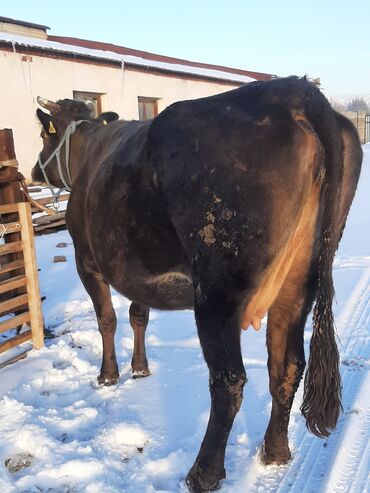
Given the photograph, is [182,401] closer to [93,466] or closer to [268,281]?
[93,466]

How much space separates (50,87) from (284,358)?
12.7m

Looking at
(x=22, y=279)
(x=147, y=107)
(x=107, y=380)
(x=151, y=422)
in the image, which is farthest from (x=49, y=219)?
(x=147, y=107)

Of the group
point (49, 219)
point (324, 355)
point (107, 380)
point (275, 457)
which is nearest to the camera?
point (324, 355)

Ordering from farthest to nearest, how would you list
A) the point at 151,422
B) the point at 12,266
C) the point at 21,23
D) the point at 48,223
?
the point at 21,23 → the point at 48,223 → the point at 12,266 → the point at 151,422

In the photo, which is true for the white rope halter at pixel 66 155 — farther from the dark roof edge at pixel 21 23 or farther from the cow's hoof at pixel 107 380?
the dark roof edge at pixel 21 23

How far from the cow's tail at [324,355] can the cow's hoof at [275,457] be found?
228mm

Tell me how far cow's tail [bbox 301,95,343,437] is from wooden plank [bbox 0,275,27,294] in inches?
114

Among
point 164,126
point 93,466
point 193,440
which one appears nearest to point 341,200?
point 164,126

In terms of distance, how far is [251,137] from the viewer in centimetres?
206

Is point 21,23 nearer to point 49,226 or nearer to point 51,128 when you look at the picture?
point 49,226

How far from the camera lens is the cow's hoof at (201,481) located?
7.68ft

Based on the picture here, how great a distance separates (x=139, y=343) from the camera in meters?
3.76

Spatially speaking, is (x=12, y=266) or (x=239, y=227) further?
(x=12, y=266)

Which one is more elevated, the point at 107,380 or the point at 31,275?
the point at 31,275
